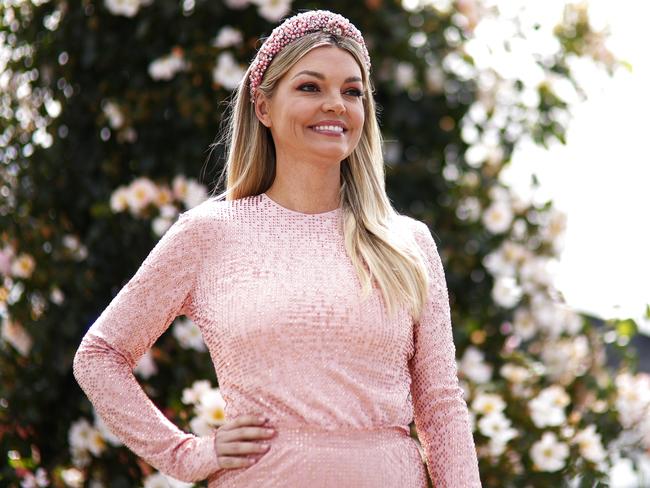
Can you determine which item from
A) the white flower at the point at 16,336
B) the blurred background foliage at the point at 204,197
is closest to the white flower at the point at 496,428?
the blurred background foliage at the point at 204,197

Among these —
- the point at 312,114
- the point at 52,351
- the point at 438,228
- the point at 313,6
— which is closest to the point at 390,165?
the point at 438,228

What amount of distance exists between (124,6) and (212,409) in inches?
58.2

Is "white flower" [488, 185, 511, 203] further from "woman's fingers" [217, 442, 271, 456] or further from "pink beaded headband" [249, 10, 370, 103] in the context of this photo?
"woman's fingers" [217, 442, 271, 456]

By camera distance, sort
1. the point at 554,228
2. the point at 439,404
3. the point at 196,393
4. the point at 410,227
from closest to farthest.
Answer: the point at 439,404 < the point at 410,227 < the point at 196,393 < the point at 554,228

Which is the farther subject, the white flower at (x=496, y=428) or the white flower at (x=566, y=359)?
the white flower at (x=566, y=359)

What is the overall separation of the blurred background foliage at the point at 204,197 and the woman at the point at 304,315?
1.36 metres

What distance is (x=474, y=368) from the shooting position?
12.9 ft

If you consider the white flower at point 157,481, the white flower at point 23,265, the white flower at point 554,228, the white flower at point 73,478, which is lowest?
the white flower at point 73,478

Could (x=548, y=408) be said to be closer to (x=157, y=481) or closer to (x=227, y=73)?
(x=157, y=481)

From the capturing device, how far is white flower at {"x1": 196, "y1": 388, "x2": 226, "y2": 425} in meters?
3.13

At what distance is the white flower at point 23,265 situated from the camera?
3.90 meters

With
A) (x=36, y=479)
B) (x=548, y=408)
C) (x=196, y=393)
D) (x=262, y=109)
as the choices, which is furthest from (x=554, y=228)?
(x=262, y=109)

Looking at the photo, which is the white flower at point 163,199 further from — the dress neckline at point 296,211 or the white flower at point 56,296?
the dress neckline at point 296,211

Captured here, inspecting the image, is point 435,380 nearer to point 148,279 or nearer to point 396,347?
point 396,347
